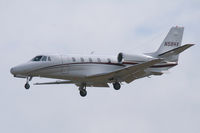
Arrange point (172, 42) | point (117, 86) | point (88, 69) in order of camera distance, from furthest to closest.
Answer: point (172, 42)
point (117, 86)
point (88, 69)

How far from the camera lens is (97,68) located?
4200cm

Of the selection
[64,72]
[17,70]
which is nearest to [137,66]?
[64,72]

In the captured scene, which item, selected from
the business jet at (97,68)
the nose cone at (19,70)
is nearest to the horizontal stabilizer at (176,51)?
the business jet at (97,68)

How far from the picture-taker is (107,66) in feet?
139

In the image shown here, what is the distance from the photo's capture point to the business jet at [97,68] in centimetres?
3978

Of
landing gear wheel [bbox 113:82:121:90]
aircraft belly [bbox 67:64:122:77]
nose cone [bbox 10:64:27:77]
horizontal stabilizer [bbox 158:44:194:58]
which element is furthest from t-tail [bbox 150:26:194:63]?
nose cone [bbox 10:64:27:77]

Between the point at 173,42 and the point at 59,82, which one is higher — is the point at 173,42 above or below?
above

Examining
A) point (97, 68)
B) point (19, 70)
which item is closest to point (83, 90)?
point (97, 68)

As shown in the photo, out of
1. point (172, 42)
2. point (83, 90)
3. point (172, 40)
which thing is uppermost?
point (172, 40)

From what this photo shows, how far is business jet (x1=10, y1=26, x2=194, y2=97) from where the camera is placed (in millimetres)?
→ 39781

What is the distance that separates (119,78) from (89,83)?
2.51 metres

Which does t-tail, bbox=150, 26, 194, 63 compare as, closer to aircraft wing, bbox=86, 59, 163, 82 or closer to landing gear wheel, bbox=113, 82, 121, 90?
aircraft wing, bbox=86, 59, 163, 82

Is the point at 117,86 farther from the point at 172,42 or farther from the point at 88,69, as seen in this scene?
the point at 172,42

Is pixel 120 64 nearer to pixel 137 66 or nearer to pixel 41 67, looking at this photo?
pixel 137 66
